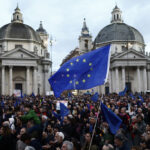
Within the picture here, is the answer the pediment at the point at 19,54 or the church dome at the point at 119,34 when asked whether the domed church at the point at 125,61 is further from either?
the pediment at the point at 19,54

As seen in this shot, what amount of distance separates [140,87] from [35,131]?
55.3 meters

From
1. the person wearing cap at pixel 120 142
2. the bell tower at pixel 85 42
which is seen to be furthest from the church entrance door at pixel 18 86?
the person wearing cap at pixel 120 142

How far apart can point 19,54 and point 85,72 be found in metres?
47.2

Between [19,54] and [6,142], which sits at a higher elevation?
[19,54]

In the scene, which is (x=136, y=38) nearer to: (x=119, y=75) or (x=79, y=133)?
(x=119, y=75)

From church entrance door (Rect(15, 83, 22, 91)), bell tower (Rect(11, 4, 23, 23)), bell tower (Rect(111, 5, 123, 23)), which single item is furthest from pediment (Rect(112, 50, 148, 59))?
bell tower (Rect(11, 4, 23, 23))

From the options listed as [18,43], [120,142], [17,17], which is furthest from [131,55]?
[120,142]

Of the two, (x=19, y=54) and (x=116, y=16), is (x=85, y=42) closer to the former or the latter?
(x=116, y=16)

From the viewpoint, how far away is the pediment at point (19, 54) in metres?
53.4

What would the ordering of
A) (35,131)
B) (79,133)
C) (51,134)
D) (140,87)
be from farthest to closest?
(140,87) < (79,133) < (51,134) < (35,131)

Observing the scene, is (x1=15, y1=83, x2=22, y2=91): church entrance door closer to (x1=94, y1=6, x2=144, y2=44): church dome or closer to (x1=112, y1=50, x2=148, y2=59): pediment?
(x1=112, y1=50, x2=148, y2=59): pediment

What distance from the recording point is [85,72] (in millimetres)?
8938

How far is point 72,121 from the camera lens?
9.93 m

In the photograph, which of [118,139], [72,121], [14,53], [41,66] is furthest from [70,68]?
[41,66]
